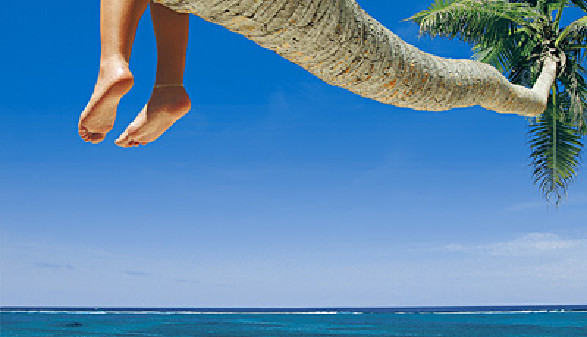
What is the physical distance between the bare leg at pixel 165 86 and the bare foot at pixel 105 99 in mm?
124

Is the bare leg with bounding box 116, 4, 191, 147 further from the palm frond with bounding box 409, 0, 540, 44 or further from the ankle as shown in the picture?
the palm frond with bounding box 409, 0, 540, 44

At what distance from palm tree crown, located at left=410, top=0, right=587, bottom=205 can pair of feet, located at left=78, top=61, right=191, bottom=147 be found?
8631 mm

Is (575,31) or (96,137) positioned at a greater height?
(575,31)

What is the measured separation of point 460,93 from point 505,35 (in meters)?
9.78

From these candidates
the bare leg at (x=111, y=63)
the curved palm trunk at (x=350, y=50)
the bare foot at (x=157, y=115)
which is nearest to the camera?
the curved palm trunk at (x=350, y=50)

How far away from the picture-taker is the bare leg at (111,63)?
1.17 meters

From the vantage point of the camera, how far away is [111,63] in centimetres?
131

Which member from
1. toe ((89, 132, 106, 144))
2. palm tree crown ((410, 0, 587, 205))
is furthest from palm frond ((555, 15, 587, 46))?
toe ((89, 132, 106, 144))

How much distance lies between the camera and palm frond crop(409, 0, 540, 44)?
9.57 metres

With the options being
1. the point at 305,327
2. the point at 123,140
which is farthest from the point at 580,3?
the point at 305,327

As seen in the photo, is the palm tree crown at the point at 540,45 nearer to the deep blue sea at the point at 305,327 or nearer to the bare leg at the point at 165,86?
the bare leg at the point at 165,86

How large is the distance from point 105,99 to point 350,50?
0.65 metres

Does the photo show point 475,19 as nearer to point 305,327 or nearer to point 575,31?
point 575,31

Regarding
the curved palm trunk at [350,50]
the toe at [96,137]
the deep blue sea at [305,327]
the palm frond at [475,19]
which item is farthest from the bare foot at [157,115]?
A: the deep blue sea at [305,327]
